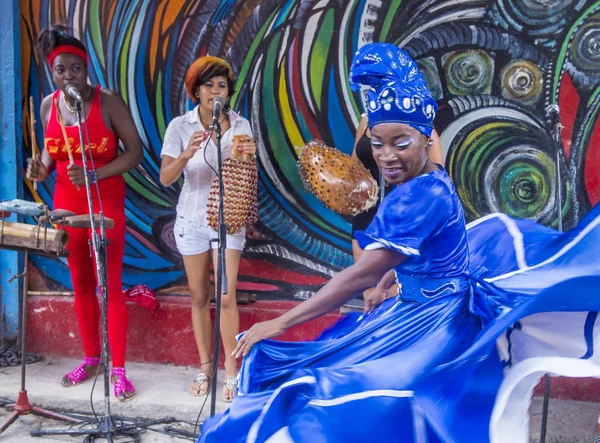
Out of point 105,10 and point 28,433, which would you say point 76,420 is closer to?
point 28,433

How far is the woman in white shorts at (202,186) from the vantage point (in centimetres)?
460

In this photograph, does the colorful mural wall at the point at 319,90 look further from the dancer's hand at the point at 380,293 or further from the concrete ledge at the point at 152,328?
the dancer's hand at the point at 380,293

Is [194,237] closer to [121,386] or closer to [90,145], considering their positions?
[90,145]

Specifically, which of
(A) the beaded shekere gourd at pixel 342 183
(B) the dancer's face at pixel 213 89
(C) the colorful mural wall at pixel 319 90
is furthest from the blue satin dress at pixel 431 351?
(B) the dancer's face at pixel 213 89

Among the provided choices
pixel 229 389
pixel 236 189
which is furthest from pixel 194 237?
pixel 229 389

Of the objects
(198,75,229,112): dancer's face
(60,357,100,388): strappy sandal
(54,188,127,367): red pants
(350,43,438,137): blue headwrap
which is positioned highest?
(198,75,229,112): dancer's face

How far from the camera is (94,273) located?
4.95 metres

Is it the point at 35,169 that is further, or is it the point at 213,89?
the point at 35,169

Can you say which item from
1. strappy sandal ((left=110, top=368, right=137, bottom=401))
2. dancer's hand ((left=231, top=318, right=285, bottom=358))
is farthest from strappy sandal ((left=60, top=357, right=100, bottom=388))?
dancer's hand ((left=231, top=318, right=285, bottom=358))

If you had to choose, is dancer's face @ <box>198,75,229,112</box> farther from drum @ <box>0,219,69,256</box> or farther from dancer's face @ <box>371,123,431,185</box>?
dancer's face @ <box>371,123,431,185</box>

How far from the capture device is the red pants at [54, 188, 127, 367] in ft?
15.7

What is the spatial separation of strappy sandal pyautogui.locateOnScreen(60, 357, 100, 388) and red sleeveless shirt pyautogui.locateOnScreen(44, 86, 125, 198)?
124 cm

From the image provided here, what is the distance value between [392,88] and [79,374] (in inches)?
139

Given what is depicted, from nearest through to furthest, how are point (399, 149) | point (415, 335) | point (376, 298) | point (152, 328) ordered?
point (415, 335) < point (399, 149) < point (376, 298) < point (152, 328)
